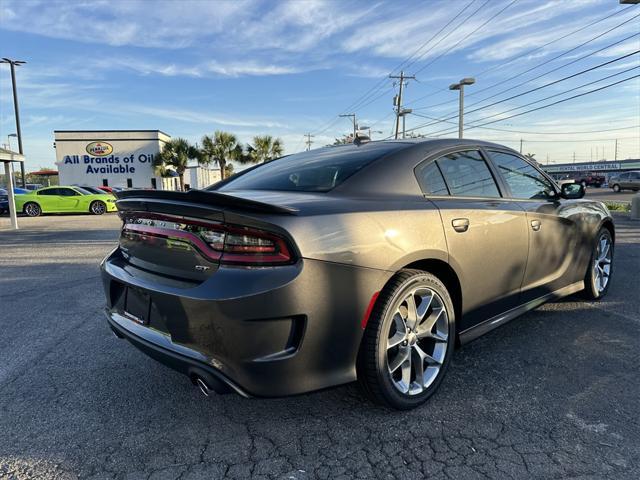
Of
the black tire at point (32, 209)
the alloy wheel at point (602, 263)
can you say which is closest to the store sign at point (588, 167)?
the black tire at point (32, 209)

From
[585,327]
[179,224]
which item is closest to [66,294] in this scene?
[179,224]

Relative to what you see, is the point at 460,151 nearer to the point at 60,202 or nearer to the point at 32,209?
the point at 60,202

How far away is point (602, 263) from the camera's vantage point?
4527mm

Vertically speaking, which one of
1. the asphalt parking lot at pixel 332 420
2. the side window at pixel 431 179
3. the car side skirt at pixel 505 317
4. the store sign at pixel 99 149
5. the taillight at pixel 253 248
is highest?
the store sign at pixel 99 149

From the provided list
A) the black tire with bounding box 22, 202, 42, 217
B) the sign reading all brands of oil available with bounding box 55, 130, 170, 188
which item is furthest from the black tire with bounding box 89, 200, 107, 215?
the sign reading all brands of oil available with bounding box 55, 130, 170, 188

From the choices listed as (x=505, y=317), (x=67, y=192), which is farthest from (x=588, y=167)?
(x=505, y=317)

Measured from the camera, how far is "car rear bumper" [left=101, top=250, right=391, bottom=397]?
1902 mm

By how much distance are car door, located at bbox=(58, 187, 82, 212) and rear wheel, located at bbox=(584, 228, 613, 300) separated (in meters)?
19.5

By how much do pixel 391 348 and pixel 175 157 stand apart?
133 ft

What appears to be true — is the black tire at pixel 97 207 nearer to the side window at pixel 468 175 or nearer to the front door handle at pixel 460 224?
the side window at pixel 468 175

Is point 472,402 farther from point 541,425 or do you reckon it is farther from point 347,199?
point 347,199

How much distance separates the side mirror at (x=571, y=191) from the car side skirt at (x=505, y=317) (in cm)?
80

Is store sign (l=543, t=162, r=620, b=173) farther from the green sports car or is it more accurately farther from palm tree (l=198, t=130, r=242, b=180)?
the green sports car

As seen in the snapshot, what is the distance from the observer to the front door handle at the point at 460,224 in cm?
265
